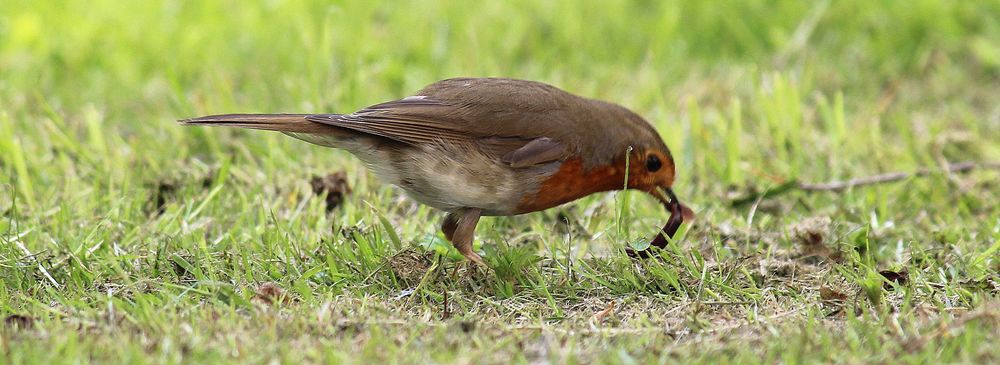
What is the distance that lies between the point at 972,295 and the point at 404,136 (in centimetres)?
199

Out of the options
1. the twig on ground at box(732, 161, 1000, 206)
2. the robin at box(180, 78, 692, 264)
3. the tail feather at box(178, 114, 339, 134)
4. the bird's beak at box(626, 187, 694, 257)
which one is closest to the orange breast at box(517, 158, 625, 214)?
the robin at box(180, 78, 692, 264)

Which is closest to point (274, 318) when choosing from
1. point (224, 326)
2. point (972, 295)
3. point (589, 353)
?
point (224, 326)

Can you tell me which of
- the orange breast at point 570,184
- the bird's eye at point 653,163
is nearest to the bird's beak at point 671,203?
the bird's eye at point 653,163

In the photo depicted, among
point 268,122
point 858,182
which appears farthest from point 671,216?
point 268,122

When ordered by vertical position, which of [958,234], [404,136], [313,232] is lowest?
[958,234]

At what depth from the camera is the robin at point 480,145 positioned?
4543 mm

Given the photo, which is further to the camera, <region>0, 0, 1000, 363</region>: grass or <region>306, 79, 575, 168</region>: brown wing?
<region>306, 79, 575, 168</region>: brown wing

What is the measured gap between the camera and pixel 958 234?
501 cm

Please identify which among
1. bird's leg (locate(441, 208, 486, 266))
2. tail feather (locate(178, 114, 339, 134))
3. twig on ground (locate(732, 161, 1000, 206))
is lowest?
twig on ground (locate(732, 161, 1000, 206))

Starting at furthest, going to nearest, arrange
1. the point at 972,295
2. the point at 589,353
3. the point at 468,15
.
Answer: the point at 468,15 → the point at 972,295 → the point at 589,353

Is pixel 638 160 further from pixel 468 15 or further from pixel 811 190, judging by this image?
pixel 468 15

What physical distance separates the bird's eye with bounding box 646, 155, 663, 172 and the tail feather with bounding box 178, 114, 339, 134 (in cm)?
121

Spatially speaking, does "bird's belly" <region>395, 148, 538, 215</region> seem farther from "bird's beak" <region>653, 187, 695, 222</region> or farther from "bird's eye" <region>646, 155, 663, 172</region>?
"bird's beak" <region>653, 187, 695, 222</region>

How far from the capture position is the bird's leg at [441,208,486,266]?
4.46 meters
